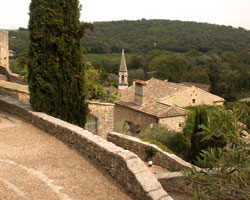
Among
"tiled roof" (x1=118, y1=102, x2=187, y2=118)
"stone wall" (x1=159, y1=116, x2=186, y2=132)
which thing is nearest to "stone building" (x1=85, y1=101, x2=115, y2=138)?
"tiled roof" (x1=118, y1=102, x2=187, y2=118)

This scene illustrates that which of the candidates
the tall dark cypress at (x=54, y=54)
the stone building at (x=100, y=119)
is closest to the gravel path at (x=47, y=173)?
the tall dark cypress at (x=54, y=54)

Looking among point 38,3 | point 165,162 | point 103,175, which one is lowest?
point 165,162

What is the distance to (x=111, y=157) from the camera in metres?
6.62

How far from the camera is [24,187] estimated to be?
5867mm

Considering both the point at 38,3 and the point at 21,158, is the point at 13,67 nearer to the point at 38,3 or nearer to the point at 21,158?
the point at 38,3

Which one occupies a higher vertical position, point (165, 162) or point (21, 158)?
point (21, 158)

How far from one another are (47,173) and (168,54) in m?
94.0

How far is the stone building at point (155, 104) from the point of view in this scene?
25750 millimetres

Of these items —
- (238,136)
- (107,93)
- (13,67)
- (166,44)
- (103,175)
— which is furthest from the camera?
(166,44)

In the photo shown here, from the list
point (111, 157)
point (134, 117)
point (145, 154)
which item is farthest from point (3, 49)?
point (111, 157)

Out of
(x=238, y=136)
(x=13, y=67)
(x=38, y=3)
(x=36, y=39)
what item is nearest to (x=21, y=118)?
(x=36, y=39)

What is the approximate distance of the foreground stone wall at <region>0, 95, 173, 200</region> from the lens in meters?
5.53

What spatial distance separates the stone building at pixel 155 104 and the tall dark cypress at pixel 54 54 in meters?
14.7

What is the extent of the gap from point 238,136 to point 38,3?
7151 millimetres
